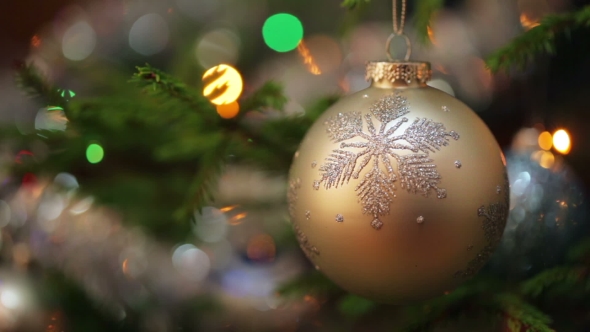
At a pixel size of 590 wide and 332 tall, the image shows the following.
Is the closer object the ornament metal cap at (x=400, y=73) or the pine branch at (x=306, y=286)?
the ornament metal cap at (x=400, y=73)

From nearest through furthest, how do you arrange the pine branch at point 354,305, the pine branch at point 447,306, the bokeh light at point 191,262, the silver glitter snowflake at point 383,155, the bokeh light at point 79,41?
the silver glitter snowflake at point 383,155, the pine branch at point 447,306, the pine branch at point 354,305, the bokeh light at point 191,262, the bokeh light at point 79,41

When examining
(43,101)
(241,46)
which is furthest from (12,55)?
(43,101)

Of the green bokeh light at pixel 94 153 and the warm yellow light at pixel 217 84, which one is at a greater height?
the warm yellow light at pixel 217 84

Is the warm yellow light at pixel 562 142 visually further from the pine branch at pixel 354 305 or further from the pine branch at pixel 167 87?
the pine branch at pixel 167 87

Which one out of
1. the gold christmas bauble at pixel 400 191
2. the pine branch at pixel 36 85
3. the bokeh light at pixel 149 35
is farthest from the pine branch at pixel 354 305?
the bokeh light at pixel 149 35

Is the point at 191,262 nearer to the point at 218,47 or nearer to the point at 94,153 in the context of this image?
the point at 94,153

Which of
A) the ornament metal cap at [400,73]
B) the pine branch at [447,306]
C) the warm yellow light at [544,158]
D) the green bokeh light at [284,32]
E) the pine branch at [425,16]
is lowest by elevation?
the pine branch at [447,306]

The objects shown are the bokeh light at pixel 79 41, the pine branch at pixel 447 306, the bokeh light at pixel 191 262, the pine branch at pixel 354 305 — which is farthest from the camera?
the bokeh light at pixel 79 41
